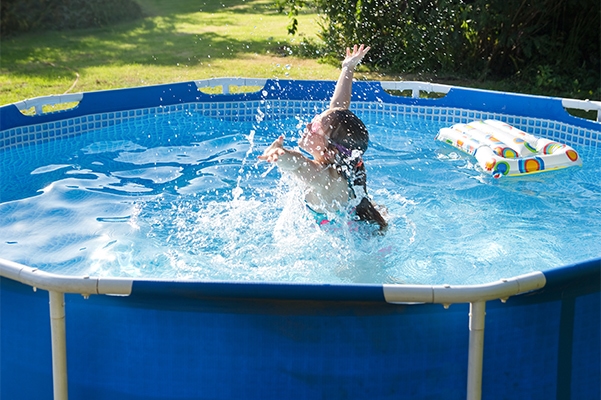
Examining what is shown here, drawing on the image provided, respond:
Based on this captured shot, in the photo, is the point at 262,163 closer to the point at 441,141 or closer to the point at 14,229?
the point at 441,141

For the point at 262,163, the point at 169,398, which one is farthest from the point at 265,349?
the point at 262,163

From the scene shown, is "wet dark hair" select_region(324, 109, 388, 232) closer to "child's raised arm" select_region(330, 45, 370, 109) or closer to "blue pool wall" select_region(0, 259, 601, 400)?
"child's raised arm" select_region(330, 45, 370, 109)

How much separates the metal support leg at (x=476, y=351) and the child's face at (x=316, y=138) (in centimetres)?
166

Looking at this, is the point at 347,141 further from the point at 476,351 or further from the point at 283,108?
the point at 283,108

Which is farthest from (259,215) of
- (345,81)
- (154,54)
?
(154,54)

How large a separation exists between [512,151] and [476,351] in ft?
12.4

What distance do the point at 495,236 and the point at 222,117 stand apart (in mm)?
3591

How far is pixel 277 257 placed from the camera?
4191 mm

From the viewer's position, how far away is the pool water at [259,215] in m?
4.15

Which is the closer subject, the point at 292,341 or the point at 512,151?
the point at 292,341

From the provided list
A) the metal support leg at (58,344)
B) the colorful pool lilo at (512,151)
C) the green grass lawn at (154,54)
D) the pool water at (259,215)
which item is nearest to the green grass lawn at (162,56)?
the green grass lawn at (154,54)

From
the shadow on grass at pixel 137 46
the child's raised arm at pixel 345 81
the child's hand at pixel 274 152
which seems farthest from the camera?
the shadow on grass at pixel 137 46

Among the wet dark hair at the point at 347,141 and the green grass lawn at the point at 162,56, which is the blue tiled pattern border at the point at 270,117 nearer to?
the green grass lawn at the point at 162,56

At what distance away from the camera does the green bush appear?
13406 millimetres
